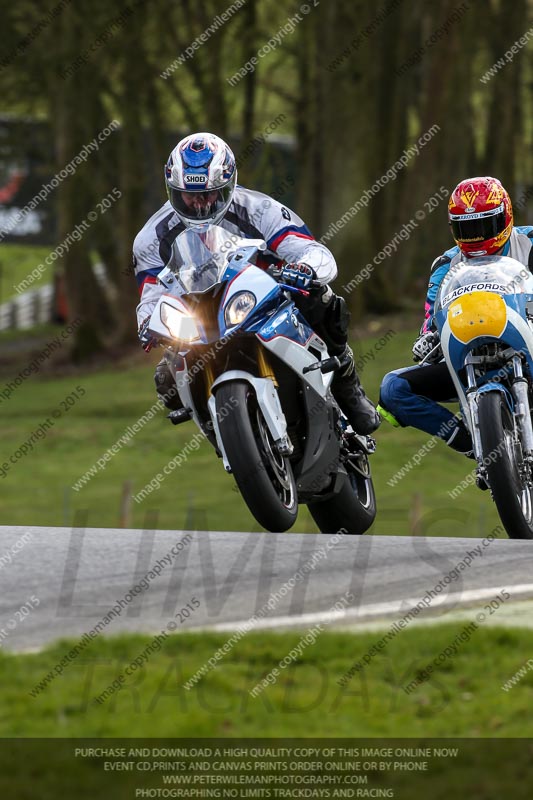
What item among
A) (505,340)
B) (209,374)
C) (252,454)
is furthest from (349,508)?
(252,454)

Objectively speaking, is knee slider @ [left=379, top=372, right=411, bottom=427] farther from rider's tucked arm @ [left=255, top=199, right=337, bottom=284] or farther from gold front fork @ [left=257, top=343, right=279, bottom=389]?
gold front fork @ [left=257, top=343, right=279, bottom=389]

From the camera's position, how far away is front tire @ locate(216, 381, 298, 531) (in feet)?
24.8

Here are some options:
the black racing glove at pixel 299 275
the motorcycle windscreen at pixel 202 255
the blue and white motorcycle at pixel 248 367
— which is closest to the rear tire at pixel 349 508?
the blue and white motorcycle at pixel 248 367

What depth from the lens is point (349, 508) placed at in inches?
365

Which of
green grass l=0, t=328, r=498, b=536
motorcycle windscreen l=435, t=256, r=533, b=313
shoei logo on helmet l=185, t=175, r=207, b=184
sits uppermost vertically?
shoei logo on helmet l=185, t=175, r=207, b=184

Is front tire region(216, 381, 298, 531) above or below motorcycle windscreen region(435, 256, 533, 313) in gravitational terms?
below

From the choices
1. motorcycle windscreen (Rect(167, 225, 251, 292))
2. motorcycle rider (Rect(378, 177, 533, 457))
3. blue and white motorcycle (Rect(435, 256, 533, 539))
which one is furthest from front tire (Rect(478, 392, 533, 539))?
motorcycle windscreen (Rect(167, 225, 251, 292))

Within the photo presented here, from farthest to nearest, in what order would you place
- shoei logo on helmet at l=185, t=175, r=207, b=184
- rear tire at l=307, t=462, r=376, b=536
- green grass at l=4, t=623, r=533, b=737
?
1. rear tire at l=307, t=462, r=376, b=536
2. shoei logo on helmet at l=185, t=175, r=207, b=184
3. green grass at l=4, t=623, r=533, b=737

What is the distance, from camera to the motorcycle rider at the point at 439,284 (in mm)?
8719

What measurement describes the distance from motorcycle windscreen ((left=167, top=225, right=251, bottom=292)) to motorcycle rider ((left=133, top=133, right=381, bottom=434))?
0.25 feet

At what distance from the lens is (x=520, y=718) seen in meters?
5.58

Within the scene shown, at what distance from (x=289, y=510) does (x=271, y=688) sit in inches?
86.1

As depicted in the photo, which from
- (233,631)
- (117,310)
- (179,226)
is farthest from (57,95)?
(233,631)
